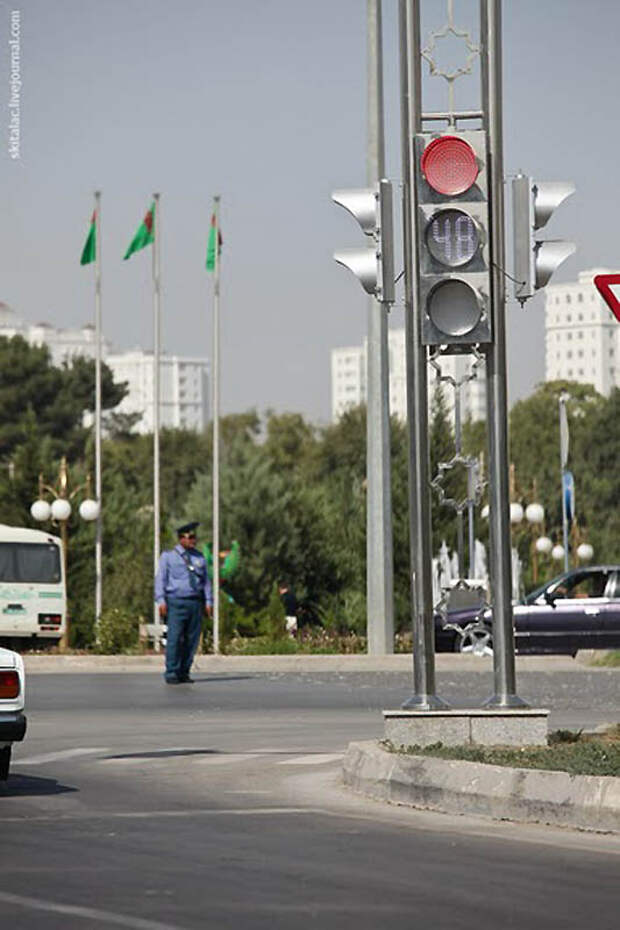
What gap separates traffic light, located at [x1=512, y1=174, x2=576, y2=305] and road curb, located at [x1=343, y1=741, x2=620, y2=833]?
118 inches

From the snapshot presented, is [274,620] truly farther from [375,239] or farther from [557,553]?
[557,553]

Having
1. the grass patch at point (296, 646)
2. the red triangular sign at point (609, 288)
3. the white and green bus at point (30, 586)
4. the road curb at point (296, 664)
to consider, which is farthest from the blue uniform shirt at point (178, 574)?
the white and green bus at point (30, 586)

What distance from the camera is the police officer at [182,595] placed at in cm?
2717

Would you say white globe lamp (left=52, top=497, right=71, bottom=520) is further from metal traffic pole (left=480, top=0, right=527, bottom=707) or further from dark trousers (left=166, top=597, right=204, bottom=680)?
metal traffic pole (left=480, top=0, right=527, bottom=707)

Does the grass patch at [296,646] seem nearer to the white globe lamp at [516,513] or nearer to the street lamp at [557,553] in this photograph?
the white globe lamp at [516,513]

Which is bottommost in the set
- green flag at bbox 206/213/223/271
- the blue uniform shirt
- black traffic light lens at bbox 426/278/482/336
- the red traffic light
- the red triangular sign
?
the blue uniform shirt

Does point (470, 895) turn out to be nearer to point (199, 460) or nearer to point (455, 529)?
point (455, 529)

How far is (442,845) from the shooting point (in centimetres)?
1095

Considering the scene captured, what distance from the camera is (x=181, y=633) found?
89.0 ft

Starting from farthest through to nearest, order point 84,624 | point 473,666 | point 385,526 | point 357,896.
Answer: point 84,624 → point 385,526 → point 473,666 → point 357,896

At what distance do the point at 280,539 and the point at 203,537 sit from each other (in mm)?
3769

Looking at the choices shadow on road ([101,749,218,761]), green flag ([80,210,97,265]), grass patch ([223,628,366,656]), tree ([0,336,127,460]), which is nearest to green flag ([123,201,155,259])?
green flag ([80,210,97,265])

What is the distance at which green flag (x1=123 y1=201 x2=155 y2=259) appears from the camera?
1807 inches

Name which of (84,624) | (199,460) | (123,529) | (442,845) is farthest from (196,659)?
(199,460)
